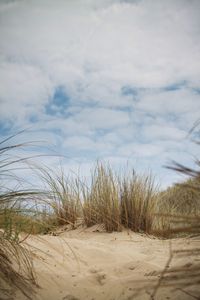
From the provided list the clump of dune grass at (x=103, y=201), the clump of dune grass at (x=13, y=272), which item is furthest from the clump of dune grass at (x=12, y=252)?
the clump of dune grass at (x=103, y=201)

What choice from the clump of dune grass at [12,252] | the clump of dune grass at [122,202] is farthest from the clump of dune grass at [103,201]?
the clump of dune grass at [12,252]

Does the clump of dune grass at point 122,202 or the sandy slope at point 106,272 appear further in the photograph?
the clump of dune grass at point 122,202

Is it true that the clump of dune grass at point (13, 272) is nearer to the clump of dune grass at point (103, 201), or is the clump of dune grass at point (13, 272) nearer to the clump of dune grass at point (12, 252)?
the clump of dune grass at point (12, 252)

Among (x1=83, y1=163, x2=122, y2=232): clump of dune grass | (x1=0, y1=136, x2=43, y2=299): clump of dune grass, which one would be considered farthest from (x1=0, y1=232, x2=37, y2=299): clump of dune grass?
(x1=83, y1=163, x2=122, y2=232): clump of dune grass

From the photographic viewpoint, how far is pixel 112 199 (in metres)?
4.91

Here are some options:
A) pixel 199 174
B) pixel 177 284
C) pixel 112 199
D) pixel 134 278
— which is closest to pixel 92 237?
pixel 112 199

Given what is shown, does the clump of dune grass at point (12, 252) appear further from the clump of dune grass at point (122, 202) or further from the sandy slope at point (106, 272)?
the clump of dune grass at point (122, 202)

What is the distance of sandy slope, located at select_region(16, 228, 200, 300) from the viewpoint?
2.15 meters

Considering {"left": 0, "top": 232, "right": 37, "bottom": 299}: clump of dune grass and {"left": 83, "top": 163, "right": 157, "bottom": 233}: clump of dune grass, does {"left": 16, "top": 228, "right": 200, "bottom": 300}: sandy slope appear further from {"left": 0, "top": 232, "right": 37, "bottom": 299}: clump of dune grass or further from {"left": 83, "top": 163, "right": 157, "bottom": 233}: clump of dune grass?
{"left": 83, "top": 163, "right": 157, "bottom": 233}: clump of dune grass

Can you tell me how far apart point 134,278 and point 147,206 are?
271 cm

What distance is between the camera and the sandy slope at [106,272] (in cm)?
215

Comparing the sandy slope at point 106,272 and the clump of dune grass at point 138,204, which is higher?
the clump of dune grass at point 138,204

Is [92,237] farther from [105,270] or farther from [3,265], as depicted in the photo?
[3,265]

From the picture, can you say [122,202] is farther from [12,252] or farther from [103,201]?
[12,252]
